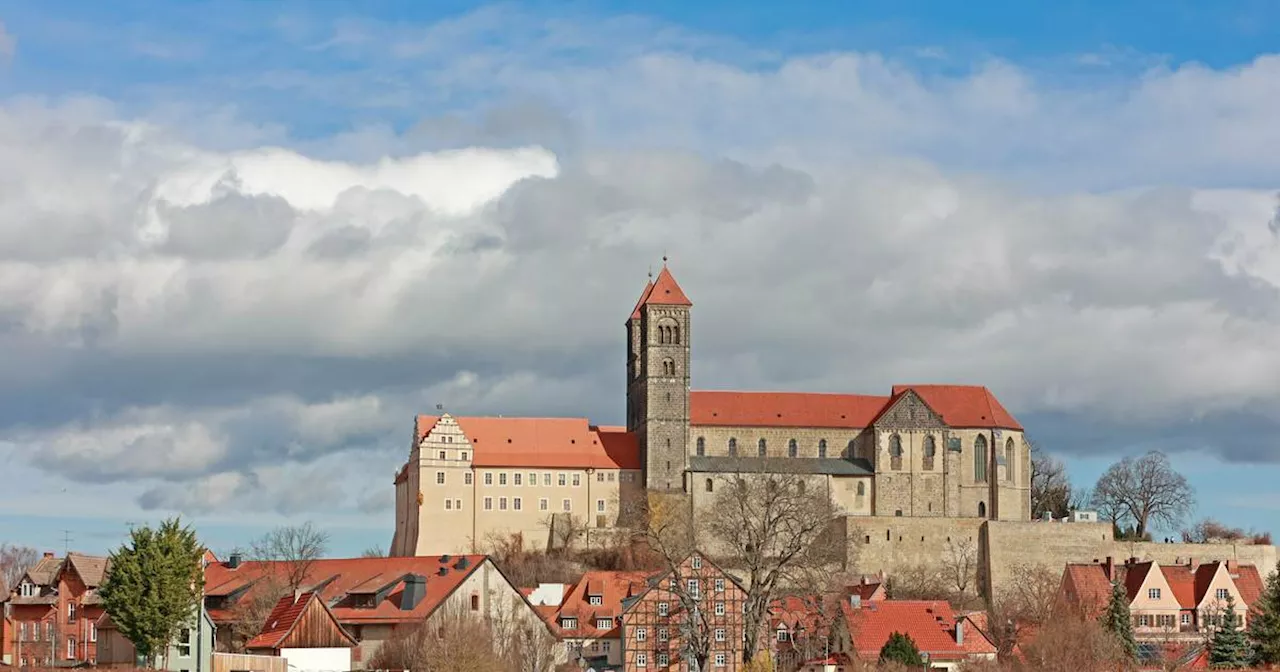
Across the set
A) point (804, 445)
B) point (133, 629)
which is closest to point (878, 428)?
point (804, 445)

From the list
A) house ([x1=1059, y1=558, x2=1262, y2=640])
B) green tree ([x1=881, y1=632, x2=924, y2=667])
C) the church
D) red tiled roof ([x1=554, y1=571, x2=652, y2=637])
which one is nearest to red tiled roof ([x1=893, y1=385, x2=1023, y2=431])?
the church

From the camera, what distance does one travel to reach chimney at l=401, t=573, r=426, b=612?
76.2 meters

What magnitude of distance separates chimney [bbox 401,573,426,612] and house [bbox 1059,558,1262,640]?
104 ft

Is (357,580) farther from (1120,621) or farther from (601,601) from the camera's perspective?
(1120,621)

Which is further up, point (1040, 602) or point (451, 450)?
point (451, 450)

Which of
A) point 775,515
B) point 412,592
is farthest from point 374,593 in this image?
point 775,515

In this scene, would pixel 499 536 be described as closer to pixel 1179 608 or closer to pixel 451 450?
pixel 451 450

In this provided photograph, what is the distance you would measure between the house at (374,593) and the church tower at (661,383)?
127 feet

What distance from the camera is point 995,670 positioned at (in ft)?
224

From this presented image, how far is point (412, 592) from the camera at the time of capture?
252ft

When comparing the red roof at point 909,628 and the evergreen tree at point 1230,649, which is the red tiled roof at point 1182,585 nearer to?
the red roof at point 909,628

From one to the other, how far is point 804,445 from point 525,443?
17509 mm

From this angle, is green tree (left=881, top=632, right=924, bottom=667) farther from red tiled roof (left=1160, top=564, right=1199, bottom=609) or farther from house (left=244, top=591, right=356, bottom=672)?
red tiled roof (left=1160, top=564, right=1199, bottom=609)

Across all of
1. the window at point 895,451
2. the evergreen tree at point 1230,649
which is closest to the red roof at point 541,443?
the window at point 895,451
